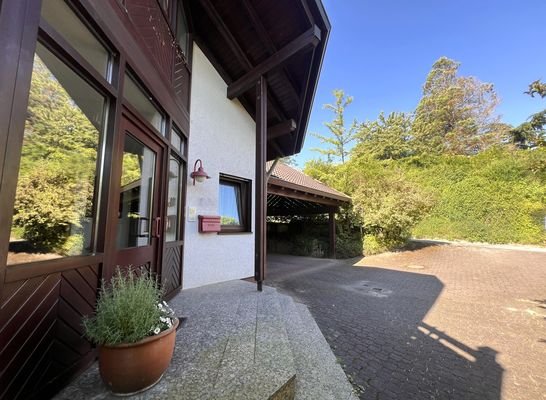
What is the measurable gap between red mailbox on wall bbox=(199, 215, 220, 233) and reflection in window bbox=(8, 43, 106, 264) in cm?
247

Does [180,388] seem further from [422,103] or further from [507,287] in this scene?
[422,103]

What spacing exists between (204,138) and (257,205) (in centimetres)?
165

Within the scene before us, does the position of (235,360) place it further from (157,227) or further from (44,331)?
(157,227)

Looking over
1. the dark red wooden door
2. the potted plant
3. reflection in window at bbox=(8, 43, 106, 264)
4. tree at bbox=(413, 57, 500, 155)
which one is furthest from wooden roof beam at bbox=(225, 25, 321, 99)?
tree at bbox=(413, 57, 500, 155)

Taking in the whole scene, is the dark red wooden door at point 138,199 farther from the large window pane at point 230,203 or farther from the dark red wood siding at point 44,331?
the large window pane at point 230,203

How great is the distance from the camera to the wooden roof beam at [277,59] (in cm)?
376

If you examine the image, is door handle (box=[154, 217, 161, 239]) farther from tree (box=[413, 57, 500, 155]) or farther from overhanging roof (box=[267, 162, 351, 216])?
tree (box=[413, 57, 500, 155])

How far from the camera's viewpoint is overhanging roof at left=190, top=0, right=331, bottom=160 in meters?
3.87

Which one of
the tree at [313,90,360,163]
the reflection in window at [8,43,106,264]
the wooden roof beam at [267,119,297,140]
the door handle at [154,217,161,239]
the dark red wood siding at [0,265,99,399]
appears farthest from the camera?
the tree at [313,90,360,163]

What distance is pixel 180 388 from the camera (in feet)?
5.37

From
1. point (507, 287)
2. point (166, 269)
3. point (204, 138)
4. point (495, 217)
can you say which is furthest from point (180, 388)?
point (495, 217)

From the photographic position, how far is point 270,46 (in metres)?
4.41

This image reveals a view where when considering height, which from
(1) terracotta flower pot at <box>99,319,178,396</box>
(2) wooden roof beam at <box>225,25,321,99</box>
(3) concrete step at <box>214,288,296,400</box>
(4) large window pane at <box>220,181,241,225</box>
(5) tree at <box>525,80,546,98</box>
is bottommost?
(3) concrete step at <box>214,288,296,400</box>

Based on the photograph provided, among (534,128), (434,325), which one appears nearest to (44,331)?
(434,325)
